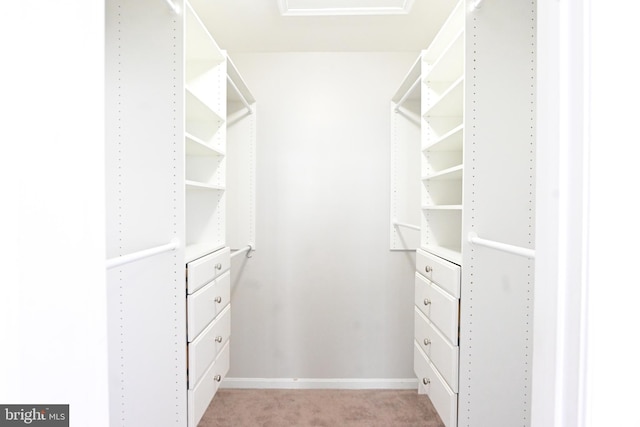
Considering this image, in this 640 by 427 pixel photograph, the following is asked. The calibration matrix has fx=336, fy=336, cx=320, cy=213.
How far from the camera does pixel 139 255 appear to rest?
99 cm

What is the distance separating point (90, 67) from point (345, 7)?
186cm

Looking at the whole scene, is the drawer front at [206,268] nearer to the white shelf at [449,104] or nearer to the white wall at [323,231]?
the white wall at [323,231]

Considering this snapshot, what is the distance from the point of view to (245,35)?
7.41 feet

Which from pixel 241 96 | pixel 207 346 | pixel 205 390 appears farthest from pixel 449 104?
pixel 205 390

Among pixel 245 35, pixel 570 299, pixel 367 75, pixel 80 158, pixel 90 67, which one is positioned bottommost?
pixel 570 299

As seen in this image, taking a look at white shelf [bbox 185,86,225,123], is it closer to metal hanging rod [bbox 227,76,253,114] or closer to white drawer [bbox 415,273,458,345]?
metal hanging rod [bbox 227,76,253,114]

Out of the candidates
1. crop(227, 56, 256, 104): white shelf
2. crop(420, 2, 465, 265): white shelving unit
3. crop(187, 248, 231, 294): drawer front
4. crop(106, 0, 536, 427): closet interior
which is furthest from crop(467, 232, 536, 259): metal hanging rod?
crop(227, 56, 256, 104): white shelf

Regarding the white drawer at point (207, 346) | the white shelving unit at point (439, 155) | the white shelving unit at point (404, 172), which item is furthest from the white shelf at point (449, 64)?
the white drawer at point (207, 346)

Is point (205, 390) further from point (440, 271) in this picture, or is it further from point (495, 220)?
point (495, 220)

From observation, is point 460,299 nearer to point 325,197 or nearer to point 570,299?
point 570,299

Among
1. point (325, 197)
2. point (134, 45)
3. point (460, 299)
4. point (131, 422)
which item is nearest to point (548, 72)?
point (460, 299)

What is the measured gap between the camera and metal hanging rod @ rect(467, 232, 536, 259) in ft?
2.77

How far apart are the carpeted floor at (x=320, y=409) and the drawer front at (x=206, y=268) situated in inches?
39.8

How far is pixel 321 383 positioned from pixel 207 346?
1248mm
